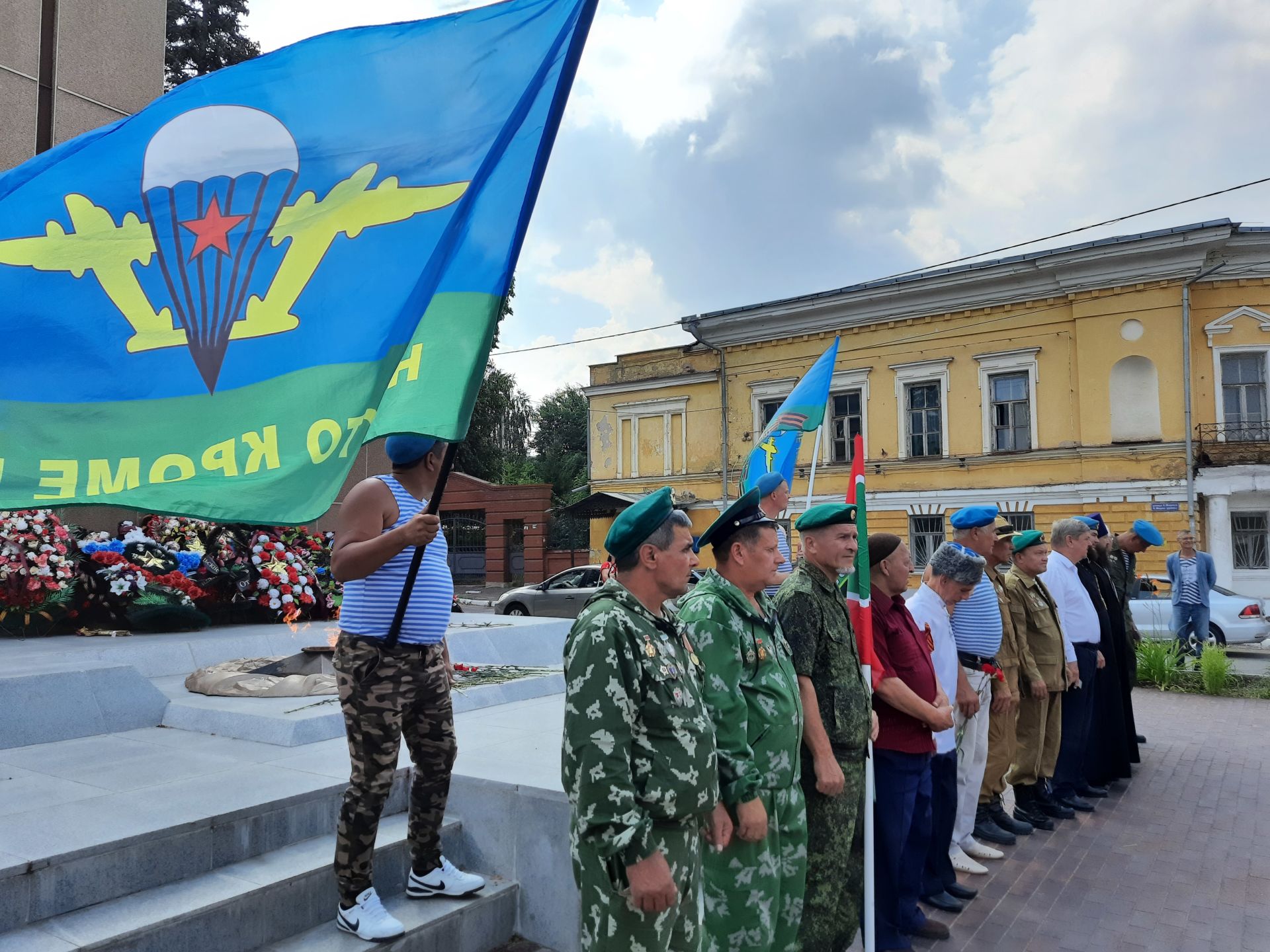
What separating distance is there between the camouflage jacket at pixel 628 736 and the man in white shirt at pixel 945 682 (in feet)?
7.56

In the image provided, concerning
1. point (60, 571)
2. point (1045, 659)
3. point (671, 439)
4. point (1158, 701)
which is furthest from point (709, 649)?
point (671, 439)

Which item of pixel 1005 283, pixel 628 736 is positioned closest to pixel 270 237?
pixel 628 736

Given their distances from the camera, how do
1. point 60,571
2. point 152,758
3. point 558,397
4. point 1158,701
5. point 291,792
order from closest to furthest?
point 291,792, point 152,758, point 60,571, point 1158,701, point 558,397

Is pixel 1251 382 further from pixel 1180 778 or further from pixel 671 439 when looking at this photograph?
pixel 1180 778

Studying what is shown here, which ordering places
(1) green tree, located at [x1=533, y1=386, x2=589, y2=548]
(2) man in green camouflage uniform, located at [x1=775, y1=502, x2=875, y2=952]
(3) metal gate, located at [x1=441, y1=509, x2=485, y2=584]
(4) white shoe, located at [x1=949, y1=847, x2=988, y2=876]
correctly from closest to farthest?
(2) man in green camouflage uniform, located at [x1=775, y1=502, x2=875, y2=952]
(4) white shoe, located at [x1=949, y1=847, x2=988, y2=876]
(3) metal gate, located at [x1=441, y1=509, x2=485, y2=584]
(1) green tree, located at [x1=533, y1=386, x2=589, y2=548]

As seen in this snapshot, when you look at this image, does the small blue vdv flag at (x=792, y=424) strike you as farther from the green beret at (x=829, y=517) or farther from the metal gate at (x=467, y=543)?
the metal gate at (x=467, y=543)

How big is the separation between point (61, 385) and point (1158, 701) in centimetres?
1156

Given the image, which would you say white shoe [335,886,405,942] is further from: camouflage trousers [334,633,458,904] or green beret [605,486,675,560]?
green beret [605,486,675,560]

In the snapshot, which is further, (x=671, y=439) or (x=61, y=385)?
(x=671, y=439)

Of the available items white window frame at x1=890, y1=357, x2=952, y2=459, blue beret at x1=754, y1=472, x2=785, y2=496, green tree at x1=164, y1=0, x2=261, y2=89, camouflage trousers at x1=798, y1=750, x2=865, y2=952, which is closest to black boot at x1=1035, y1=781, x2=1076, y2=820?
blue beret at x1=754, y1=472, x2=785, y2=496

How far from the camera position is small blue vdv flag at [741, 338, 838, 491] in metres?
8.81

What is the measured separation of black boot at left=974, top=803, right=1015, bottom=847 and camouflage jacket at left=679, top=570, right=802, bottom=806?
2917mm

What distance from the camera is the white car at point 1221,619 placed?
46.2ft

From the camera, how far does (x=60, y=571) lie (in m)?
6.75
